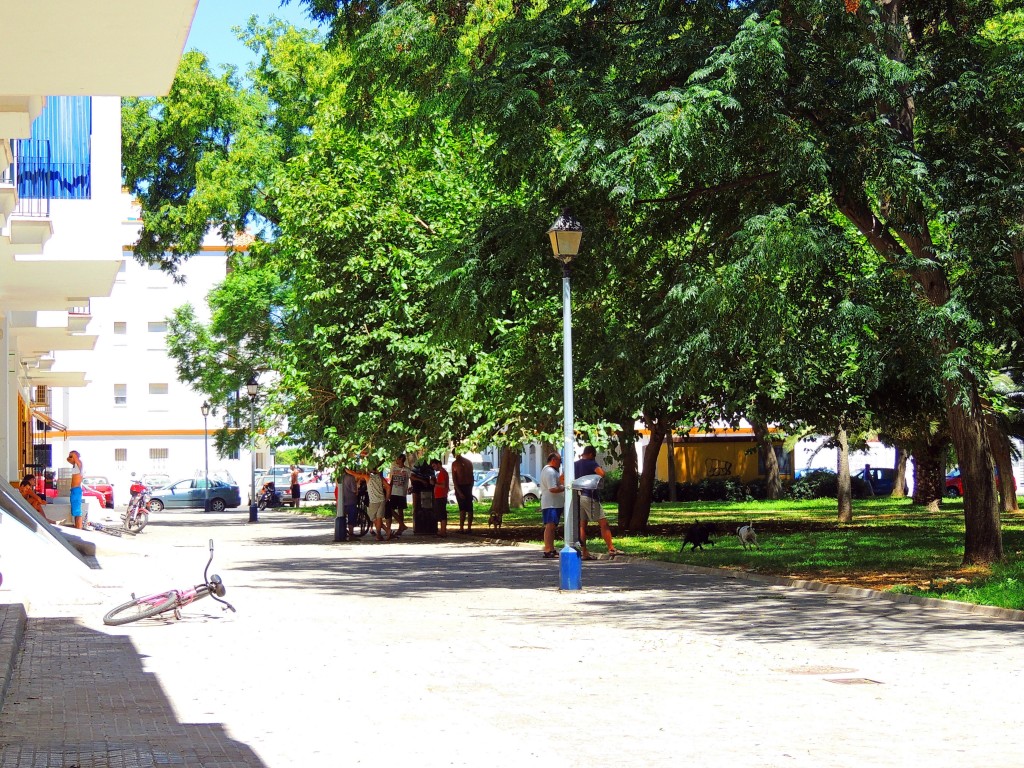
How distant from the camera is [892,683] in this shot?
9719 mm

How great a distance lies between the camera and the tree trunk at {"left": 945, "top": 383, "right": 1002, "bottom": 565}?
59.9 ft

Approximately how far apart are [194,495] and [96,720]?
2121 inches

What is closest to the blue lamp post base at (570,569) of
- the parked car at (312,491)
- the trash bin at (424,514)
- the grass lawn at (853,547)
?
the grass lawn at (853,547)

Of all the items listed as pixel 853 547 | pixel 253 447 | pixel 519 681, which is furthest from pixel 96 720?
pixel 253 447

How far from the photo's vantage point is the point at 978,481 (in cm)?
1827

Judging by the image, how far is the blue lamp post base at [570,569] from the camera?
16969 millimetres

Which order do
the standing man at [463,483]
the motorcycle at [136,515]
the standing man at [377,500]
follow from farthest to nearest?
1. the motorcycle at [136,515]
2. the standing man at [463,483]
3. the standing man at [377,500]

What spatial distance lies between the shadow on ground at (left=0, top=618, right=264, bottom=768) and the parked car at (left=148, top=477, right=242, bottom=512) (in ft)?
159

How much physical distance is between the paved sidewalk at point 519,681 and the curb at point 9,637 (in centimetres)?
13

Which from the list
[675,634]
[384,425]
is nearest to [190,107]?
[384,425]

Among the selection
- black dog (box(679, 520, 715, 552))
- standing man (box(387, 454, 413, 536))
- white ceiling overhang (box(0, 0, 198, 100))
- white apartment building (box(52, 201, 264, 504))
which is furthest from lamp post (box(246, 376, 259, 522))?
white ceiling overhang (box(0, 0, 198, 100))

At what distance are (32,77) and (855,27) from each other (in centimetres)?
1241

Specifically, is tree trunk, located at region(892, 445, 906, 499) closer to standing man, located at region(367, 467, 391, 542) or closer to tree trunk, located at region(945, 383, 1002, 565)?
standing man, located at region(367, 467, 391, 542)

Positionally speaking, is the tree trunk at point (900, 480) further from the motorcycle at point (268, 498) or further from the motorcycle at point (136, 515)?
the motorcycle at point (136, 515)
